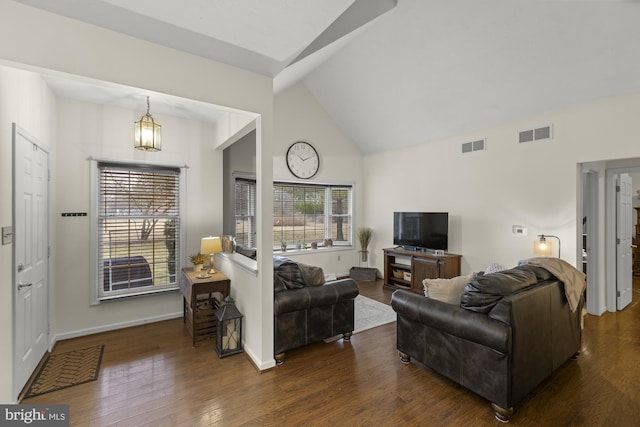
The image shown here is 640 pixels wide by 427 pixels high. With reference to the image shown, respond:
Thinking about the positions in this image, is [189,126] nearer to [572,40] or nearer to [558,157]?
[572,40]

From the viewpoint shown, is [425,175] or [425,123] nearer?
[425,123]

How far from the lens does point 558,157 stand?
3822 mm

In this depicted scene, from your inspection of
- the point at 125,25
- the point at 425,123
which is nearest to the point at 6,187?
the point at 125,25

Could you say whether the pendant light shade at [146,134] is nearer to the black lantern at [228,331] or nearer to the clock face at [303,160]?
the black lantern at [228,331]

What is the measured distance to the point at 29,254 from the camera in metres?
2.52

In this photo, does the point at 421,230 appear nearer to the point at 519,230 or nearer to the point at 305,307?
the point at 519,230

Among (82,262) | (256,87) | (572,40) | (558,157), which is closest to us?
(256,87)

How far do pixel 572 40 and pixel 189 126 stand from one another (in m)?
4.61

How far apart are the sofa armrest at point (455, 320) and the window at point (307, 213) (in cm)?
306

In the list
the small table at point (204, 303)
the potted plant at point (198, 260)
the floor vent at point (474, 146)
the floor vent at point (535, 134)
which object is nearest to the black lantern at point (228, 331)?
the small table at point (204, 303)

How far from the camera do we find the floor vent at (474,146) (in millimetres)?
4605

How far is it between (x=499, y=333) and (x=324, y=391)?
1.38 m

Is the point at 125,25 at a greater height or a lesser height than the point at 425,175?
greater

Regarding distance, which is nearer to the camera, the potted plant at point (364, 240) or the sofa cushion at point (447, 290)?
the sofa cushion at point (447, 290)
